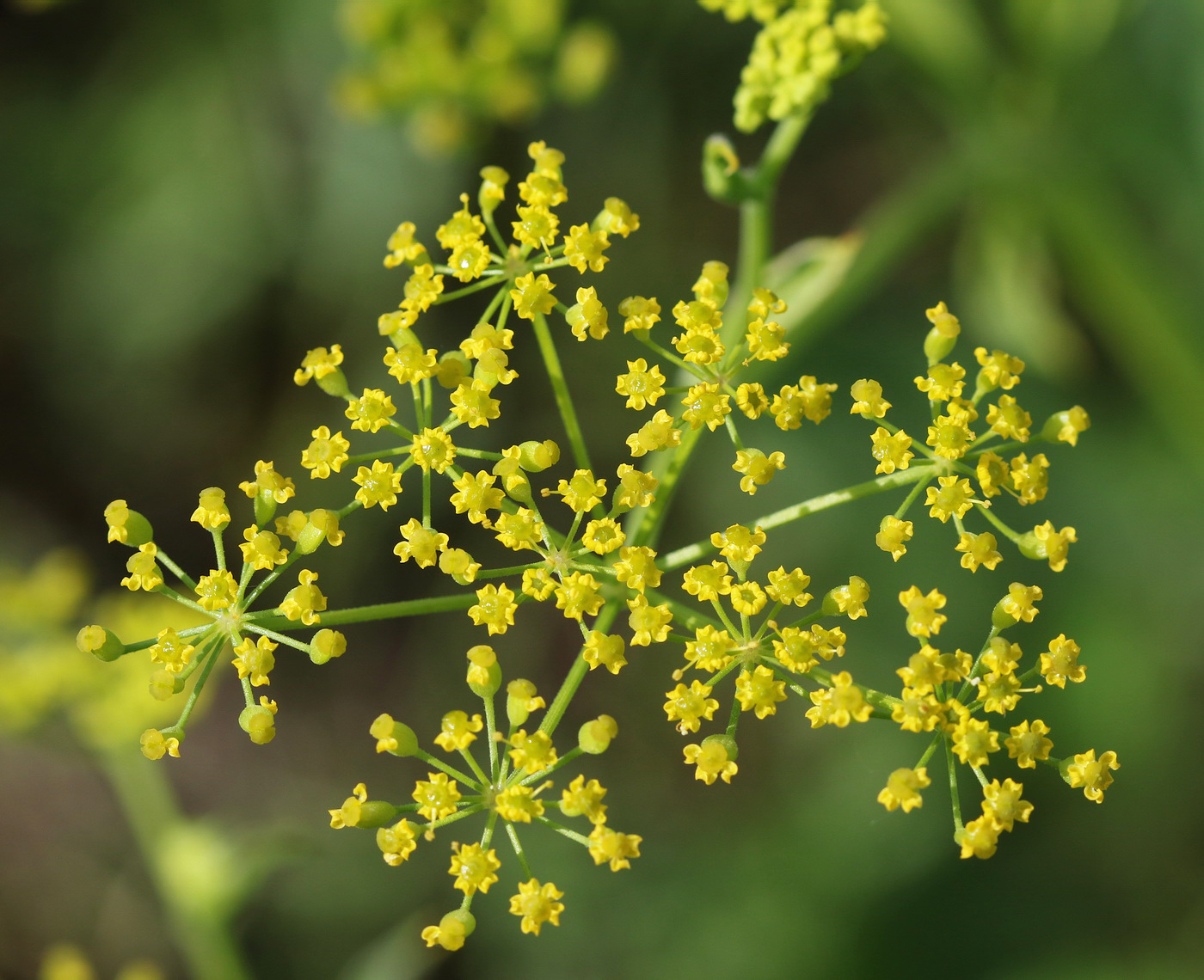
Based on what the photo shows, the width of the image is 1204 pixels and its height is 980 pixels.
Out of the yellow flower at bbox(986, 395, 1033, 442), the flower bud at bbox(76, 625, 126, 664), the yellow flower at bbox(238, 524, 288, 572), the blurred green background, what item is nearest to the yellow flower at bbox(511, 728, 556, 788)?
the yellow flower at bbox(238, 524, 288, 572)

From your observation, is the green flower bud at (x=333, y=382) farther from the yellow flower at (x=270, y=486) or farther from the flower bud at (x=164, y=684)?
the flower bud at (x=164, y=684)

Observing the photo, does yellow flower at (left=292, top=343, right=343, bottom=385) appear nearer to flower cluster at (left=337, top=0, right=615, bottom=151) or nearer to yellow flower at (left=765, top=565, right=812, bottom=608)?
yellow flower at (left=765, top=565, right=812, bottom=608)

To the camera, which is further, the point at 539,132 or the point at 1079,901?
the point at 539,132

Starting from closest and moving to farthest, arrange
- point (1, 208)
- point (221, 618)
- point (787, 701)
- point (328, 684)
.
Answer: point (221, 618) < point (787, 701) < point (1, 208) < point (328, 684)

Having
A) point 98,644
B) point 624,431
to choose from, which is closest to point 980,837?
point 98,644

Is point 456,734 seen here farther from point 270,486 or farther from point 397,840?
point 270,486

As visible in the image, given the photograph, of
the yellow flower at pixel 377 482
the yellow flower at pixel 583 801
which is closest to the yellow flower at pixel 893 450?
the yellow flower at pixel 583 801

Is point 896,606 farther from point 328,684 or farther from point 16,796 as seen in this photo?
point 16,796

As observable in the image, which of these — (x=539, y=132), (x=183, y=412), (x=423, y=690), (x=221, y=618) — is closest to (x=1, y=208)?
(x=183, y=412)

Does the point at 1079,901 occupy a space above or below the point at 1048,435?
below
